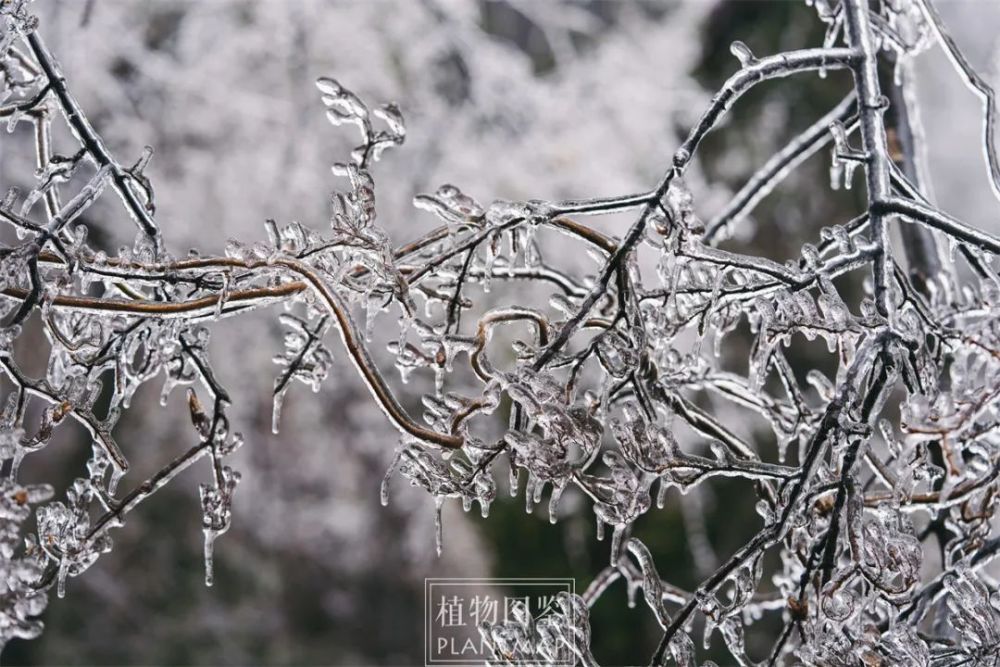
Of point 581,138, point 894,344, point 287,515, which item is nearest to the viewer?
point 894,344

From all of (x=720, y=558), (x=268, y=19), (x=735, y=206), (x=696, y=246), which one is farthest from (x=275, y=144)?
(x=696, y=246)

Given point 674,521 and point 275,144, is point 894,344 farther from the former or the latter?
point 275,144

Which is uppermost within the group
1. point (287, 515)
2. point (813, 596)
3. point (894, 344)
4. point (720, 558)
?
point (287, 515)

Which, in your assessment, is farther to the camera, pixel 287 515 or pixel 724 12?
pixel 287 515

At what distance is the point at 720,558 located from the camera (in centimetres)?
212

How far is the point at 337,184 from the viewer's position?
2.13 meters

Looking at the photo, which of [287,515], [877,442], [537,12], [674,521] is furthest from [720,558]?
[537,12]

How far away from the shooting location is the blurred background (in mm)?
2008

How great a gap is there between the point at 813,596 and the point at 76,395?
1.40 ft

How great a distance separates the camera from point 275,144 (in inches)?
83.6

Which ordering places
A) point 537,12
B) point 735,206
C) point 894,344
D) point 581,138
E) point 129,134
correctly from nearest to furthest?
point 894,344 < point 735,206 < point 129,134 < point 581,138 < point 537,12

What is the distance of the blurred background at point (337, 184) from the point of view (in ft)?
6.59

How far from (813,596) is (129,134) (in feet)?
6.01

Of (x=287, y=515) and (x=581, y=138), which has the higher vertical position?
(x=581, y=138)
